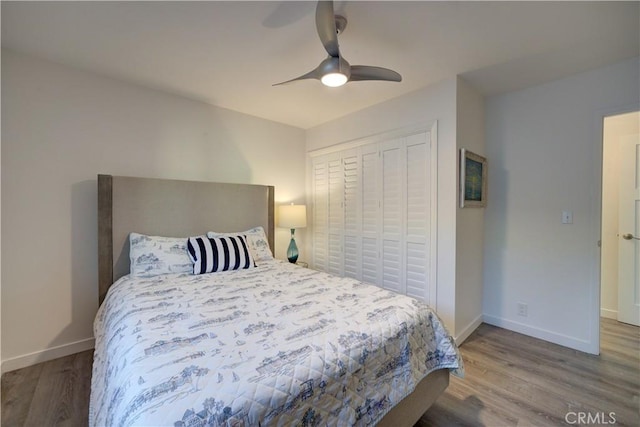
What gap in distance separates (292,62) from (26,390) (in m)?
3.07

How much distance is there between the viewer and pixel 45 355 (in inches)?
87.7

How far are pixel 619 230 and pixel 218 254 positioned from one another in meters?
4.18

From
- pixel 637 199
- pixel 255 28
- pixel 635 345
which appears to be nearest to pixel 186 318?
pixel 255 28

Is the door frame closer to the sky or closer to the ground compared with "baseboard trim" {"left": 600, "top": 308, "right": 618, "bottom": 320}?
closer to the sky

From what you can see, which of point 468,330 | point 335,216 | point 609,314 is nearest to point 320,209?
point 335,216

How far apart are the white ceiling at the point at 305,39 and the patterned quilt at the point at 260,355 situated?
69.5 inches

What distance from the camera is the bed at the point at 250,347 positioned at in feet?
2.92

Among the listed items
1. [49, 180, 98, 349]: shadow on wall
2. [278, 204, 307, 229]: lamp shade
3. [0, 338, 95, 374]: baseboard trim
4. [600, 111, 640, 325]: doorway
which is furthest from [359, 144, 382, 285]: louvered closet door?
[0, 338, 95, 374]: baseboard trim

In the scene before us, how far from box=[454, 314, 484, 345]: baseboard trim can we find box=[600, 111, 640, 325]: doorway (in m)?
1.41

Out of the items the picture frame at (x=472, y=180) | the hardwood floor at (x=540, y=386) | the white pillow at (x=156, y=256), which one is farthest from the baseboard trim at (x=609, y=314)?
the white pillow at (x=156, y=256)

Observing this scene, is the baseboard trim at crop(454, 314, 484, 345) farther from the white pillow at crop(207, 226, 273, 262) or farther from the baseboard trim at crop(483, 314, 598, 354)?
the white pillow at crop(207, 226, 273, 262)

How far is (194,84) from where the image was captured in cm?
260

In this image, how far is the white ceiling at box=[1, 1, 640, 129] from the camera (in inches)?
64.6

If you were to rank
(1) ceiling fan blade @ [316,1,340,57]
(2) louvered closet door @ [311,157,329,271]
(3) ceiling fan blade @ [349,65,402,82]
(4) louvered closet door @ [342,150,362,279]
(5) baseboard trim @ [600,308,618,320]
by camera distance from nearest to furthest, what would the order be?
(1) ceiling fan blade @ [316,1,340,57], (3) ceiling fan blade @ [349,65,402,82], (5) baseboard trim @ [600,308,618,320], (4) louvered closet door @ [342,150,362,279], (2) louvered closet door @ [311,157,329,271]
